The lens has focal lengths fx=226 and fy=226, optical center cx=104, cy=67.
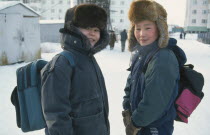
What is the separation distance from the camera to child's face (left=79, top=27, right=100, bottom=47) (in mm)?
1930

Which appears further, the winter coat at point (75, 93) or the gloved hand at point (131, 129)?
the gloved hand at point (131, 129)

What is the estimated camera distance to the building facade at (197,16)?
60219mm

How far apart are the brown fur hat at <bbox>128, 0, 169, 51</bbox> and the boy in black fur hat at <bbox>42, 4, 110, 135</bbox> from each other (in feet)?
1.15

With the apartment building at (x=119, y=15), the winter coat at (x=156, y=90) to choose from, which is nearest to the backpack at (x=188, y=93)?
the winter coat at (x=156, y=90)

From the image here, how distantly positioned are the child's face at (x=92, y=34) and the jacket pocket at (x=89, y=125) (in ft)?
2.10

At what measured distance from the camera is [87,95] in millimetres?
1838

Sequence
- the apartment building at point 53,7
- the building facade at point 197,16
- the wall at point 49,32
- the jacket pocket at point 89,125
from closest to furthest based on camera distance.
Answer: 1. the jacket pocket at point 89,125
2. the wall at point 49,32
3. the building facade at point 197,16
4. the apartment building at point 53,7

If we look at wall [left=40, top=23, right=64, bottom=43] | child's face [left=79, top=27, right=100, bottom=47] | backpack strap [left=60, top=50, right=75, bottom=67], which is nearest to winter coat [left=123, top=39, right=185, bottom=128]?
child's face [left=79, top=27, right=100, bottom=47]

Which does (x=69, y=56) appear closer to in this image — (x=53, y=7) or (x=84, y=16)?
(x=84, y=16)

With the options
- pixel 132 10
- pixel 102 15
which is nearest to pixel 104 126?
pixel 102 15

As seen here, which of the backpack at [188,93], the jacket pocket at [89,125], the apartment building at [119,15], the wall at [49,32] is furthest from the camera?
the apartment building at [119,15]

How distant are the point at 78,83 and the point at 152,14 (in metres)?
0.96

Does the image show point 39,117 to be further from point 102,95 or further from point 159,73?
point 159,73

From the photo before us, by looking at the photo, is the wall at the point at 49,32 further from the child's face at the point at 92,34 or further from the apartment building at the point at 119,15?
the apartment building at the point at 119,15
